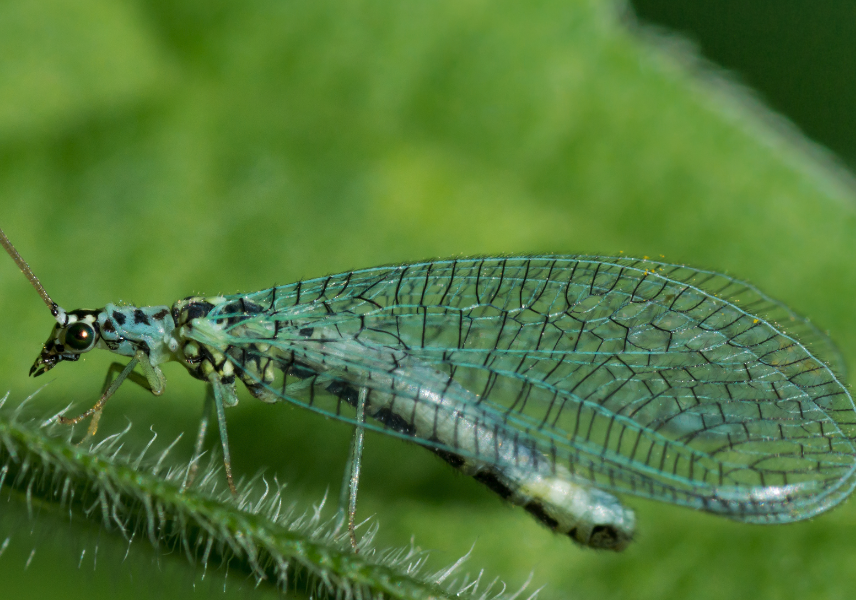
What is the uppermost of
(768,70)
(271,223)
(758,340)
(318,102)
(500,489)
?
(768,70)

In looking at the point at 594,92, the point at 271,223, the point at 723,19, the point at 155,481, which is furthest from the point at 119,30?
the point at 723,19

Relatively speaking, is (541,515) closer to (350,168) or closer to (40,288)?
(350,168)

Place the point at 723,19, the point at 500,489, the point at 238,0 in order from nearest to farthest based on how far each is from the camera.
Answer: the point at 500,489
the point at 238,0
the point at 723,19

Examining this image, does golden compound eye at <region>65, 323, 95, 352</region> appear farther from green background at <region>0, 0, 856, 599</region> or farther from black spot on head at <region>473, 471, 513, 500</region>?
black spot on head at <region>473, 471, 513, 500</region>

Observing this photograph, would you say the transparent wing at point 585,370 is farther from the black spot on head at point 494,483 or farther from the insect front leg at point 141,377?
the insect front leg at point 141,377

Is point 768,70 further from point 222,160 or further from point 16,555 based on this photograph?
point 16,555

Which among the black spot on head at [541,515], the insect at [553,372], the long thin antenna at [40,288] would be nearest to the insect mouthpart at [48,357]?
the insect at [553,372]
